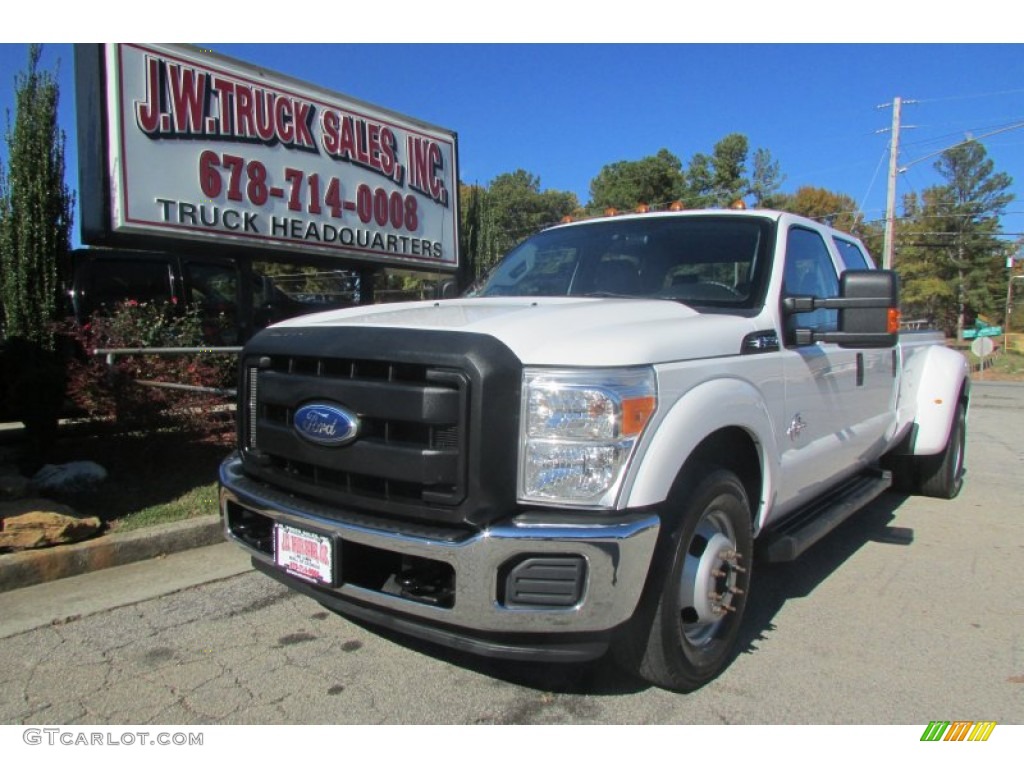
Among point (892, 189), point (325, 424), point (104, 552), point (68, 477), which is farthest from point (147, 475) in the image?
point (892, 189)

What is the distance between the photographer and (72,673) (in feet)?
9.72

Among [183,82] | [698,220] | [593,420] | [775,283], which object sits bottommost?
[593,420]

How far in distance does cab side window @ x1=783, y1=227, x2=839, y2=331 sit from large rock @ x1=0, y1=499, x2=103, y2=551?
3.98 m

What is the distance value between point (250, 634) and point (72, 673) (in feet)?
2.30

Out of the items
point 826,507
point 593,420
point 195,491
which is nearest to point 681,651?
point 593,420

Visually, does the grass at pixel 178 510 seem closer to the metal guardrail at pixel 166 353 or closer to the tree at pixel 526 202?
the metal guardrail at pixel 166 353

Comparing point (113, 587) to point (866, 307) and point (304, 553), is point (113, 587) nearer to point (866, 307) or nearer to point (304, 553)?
point (304, 553)

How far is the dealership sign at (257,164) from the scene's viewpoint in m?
5.95

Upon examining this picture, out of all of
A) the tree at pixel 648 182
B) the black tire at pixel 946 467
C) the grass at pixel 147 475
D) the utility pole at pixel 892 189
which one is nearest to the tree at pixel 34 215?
the grass at pixel 147 475

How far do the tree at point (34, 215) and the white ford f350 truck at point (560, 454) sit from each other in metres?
4.11

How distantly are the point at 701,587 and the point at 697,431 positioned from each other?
0.63 meters

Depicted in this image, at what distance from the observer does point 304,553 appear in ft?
8.72

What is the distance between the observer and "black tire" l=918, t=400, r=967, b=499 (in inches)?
233
